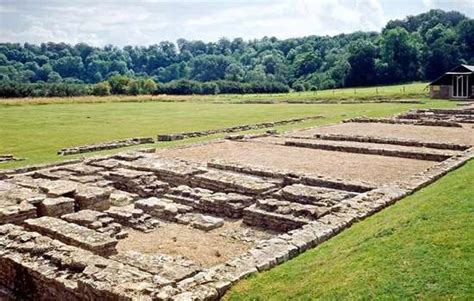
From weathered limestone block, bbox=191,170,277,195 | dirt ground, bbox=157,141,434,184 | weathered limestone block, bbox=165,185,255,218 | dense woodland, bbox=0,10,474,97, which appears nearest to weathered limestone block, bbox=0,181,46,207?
weathered limestone block, bbox=165,185,255,218

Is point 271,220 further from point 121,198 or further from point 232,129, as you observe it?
point 232,129

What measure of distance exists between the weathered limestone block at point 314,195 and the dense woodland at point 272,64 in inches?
2250

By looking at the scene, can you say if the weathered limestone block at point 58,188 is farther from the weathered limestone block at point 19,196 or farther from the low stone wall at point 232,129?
the low stone wall at point 232,129

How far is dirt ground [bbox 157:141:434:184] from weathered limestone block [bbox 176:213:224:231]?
196 inches

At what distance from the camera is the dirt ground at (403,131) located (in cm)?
2439

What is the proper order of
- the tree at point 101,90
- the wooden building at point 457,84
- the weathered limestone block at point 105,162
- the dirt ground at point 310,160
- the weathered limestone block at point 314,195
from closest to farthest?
the weathered limestone block at point 314,195 < the dirt ground at point 310,160 < the weathered limestone block at point 105,162 < the wooden building at point 457,84 < the tree at point 101,90

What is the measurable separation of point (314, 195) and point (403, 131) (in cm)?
1610

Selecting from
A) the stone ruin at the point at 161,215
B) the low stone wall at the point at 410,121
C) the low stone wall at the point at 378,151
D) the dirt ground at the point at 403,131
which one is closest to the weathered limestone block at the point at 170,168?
the stone ruin at the point at 161,215

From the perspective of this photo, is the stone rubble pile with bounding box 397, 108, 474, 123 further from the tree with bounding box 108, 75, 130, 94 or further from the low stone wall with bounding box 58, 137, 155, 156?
the tree with bounding box 108, 75, 130, 94

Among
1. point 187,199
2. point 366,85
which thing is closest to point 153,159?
point 187,199

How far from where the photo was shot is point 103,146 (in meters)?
24.7

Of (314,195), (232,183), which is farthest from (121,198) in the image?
(314,195)

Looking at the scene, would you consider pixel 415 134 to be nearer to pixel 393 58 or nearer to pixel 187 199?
pixel 187 199

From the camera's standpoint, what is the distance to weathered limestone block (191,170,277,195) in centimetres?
1459
